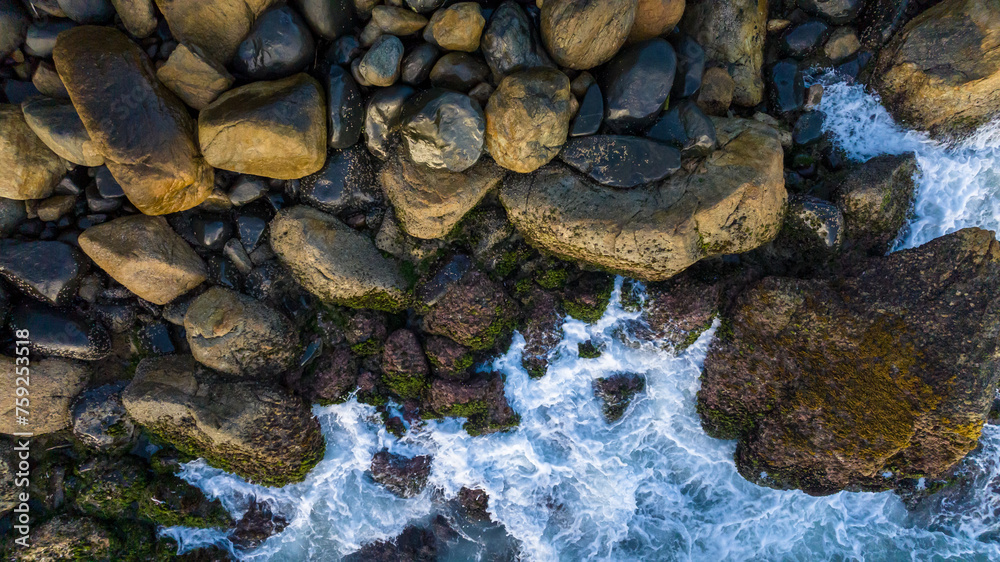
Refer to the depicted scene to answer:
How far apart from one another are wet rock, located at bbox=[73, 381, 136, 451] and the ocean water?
2254 mm

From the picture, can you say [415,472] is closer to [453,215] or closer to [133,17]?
[453,215]

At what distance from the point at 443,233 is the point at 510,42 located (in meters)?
2.71

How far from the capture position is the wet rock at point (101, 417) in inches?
281

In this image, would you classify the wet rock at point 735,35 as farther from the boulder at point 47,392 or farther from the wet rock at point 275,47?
the boulder at point 47,392

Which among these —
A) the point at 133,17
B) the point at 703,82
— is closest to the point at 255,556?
the point at 133,17

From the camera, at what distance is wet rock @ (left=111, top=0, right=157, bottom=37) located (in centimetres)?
591

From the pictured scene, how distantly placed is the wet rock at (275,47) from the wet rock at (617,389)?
6650mm

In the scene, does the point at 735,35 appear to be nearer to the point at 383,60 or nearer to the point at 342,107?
the point at 383,60

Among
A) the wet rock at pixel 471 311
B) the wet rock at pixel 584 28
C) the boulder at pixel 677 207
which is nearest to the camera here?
the wet rock at pixel 584 28

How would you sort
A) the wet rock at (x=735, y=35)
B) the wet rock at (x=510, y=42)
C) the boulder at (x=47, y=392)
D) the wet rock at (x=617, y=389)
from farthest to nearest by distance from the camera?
the wet rock at (x=617, y=389)
the boulder at (x=47, y=392)
the wet rock at (x=735, y=35)
the wet rock at (x=510, y=42)

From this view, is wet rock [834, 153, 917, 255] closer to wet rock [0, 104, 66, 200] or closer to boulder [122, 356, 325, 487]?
boulder [122, 356, 325, 487]

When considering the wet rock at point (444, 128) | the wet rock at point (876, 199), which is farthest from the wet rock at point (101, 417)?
the wet rock at point (876, 199)

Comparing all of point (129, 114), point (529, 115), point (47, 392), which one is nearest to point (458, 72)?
point (529, 115)

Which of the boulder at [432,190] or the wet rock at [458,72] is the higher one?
the wet rock at [458,72]
